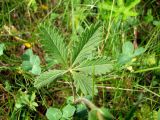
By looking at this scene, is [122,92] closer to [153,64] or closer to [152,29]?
[153,64]

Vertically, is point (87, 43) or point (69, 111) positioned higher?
point (87, 43)

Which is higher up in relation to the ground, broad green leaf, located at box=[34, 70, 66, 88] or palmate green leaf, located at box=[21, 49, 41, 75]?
palmate green leaf, located at box=[21, 49, 41, 75]

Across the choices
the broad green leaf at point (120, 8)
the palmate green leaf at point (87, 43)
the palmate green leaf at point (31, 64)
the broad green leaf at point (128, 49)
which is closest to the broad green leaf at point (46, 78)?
the palmate green leaf at point (87, 43)

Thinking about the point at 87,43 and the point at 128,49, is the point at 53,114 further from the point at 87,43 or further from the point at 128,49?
the point at 128,49

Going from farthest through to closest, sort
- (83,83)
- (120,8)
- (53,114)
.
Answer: (120,8) < (53,114) < (83,83)

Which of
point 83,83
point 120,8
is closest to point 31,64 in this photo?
point 83,83

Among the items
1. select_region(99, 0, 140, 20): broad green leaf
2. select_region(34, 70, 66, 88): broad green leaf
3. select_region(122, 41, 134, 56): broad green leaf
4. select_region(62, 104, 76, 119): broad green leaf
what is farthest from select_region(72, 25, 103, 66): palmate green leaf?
select_region(99, 0, 140, 20): broad green leaf

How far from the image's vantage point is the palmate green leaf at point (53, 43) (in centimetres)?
149

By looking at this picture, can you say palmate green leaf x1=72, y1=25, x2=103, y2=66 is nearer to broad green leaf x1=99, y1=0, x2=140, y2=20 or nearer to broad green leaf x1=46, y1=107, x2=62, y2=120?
broad green leaf x1=46, y1=107, x2=62, y2=120

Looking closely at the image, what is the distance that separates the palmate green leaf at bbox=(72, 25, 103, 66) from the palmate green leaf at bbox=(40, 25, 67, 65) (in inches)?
2.2

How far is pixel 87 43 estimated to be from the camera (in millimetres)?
1509

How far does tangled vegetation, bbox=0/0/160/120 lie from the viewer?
4.97ft

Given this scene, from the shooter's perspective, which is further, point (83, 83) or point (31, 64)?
point (31, 64)

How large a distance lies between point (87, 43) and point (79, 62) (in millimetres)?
100
